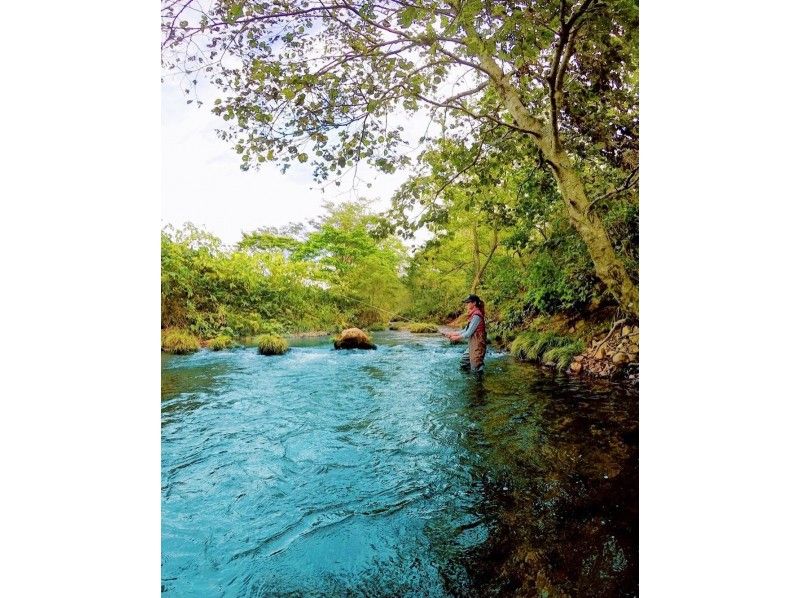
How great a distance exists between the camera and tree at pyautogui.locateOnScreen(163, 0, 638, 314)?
5.51ft

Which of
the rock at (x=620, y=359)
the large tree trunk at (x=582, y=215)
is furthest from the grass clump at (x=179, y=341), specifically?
the rock at (x=620, y=359)

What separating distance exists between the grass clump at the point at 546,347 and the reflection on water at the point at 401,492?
92 cm

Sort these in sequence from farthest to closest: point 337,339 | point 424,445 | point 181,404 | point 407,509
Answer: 1. point 337,339
2. point 181,404
3. point 424,445
4. point 407,509

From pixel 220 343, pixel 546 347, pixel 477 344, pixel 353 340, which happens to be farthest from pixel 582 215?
pixel 220 343

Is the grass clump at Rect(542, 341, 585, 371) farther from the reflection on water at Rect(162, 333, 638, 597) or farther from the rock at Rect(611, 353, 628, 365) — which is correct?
the reflection on water at Rect(162, 333, 638, 597)

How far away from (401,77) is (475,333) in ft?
8.19

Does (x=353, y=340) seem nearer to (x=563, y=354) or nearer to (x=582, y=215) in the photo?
(x=563, y=354)

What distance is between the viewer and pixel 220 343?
4.51 meters

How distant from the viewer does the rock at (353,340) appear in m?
4.67

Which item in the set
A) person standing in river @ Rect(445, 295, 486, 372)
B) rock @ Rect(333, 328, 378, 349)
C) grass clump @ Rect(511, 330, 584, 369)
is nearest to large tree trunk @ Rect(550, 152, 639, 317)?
person standing in river @ Rect(445, 295, 486, 372)
